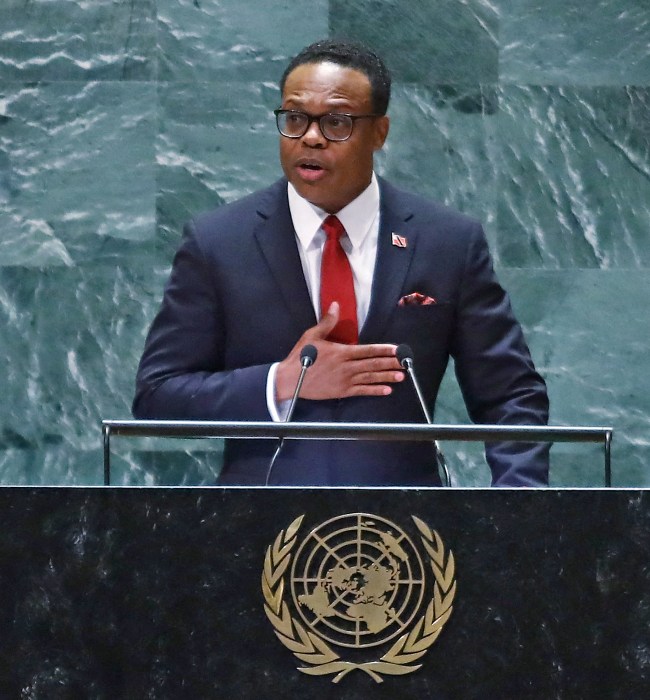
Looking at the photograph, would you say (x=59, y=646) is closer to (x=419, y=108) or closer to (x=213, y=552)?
(x=213, y=552)

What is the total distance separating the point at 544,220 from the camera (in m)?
5.10

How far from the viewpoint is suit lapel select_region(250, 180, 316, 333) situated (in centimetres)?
343

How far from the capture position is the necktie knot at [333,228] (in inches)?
137

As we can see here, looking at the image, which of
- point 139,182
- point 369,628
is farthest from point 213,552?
point 139,182

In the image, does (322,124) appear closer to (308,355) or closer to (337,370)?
(337,370)

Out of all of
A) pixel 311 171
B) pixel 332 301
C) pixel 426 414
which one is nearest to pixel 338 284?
pixel 332 301

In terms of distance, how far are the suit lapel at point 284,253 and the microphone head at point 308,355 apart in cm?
47

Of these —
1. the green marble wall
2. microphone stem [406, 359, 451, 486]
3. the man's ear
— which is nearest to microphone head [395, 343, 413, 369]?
microphone stem [406, 359, 451, 486]

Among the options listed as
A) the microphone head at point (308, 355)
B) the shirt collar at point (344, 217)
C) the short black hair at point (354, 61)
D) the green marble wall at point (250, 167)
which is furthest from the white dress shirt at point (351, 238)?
the green marble wall at point (250, 167)

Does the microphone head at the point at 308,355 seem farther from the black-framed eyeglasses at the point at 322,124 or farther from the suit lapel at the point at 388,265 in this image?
the black-framed eyeglasses at the point at 322,124

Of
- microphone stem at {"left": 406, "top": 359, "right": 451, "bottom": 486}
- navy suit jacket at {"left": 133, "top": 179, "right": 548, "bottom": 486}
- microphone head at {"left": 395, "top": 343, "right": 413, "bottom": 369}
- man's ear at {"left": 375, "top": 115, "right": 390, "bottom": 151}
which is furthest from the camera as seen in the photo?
man's ear at {"left": 375, "top": 115, "right": 390, "bottom": 151}

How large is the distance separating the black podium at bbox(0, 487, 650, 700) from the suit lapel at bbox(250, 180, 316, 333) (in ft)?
3.28

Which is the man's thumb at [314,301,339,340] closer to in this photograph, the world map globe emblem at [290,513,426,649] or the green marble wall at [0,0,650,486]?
the world map globe emblem at [290,513,426,649]

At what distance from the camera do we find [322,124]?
343cm
